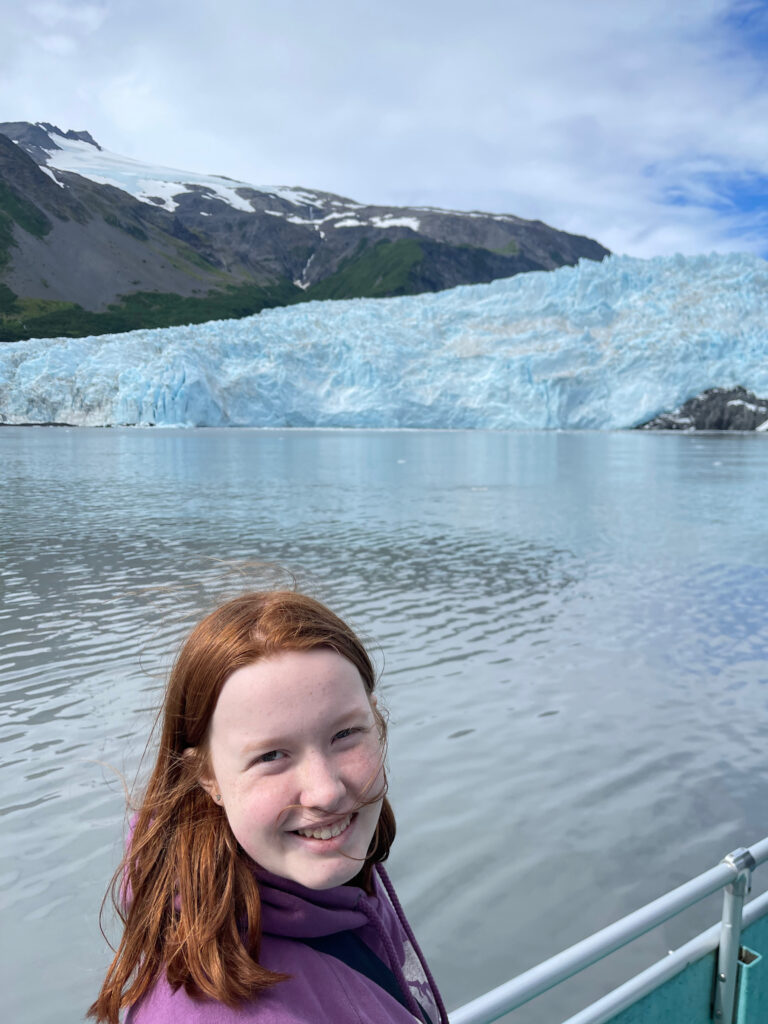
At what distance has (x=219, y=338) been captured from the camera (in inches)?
1496

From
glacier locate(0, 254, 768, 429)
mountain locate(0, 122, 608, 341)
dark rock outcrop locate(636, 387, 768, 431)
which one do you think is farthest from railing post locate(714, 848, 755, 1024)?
mountain locate(0, 122, 608, 341)

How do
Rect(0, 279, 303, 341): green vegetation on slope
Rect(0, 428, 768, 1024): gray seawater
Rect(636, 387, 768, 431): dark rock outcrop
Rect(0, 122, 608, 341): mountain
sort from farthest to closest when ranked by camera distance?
Rect(0, 122, 608, 341): mountain
Rect(0, 279, 303, 341): green vegetation on slope
Rect(636, 387, 768, 431): dark rock outcrop
Rect(0, 428, 768, 1024): gray seawater

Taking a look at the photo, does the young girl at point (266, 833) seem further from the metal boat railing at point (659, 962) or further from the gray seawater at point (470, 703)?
the gray seawater at point (470, 703)

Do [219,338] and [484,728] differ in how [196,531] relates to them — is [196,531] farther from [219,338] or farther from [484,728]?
[219,338]

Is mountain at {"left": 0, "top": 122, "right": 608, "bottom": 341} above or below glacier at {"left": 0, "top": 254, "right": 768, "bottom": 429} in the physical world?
above

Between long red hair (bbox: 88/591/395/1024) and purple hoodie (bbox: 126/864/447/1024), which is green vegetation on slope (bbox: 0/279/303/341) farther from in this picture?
purple hoodie (bbox: 126/864/447/1024)

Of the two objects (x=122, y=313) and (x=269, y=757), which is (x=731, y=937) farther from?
(x=122, y=313)

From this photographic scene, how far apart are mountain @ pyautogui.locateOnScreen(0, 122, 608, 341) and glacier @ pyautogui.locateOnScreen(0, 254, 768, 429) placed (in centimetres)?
4468

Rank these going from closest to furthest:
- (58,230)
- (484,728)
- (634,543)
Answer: (484,728) → (634,543) → (58,230)

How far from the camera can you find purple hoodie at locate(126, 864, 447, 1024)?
694 mm

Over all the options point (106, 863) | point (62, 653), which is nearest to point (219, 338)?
point (62, 653)

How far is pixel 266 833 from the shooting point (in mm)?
845

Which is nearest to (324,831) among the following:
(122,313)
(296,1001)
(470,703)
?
(296,1001)

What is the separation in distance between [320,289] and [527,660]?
132 meters
